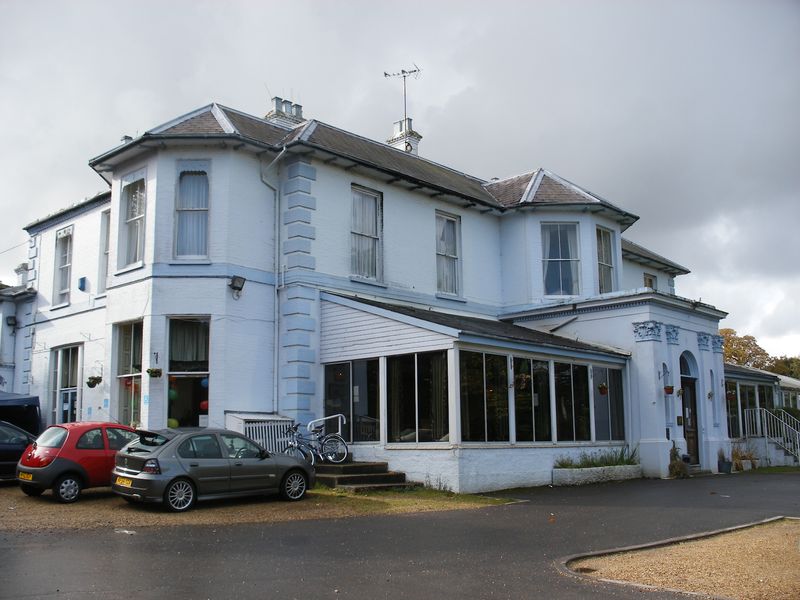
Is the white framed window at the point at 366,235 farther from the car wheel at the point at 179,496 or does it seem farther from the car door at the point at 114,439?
the car wheel at the point at 179,496

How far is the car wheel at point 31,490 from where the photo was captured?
46.1ft

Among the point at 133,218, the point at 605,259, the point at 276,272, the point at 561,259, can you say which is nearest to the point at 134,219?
the point at 133,218

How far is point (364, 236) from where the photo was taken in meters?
20.3

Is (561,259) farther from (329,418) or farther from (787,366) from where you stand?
→ (787,366)

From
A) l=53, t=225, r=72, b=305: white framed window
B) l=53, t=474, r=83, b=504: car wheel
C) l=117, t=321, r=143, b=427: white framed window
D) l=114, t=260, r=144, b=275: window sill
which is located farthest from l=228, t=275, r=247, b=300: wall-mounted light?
l=53, t=225, r=72, b=305: white framed window

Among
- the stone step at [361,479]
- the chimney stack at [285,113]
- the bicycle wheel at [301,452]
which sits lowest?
the stone step at [361,479]

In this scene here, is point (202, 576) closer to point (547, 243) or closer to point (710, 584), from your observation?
point (710, 584)

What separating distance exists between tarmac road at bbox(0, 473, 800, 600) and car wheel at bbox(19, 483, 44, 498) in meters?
3.70

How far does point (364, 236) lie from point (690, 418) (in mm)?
10849

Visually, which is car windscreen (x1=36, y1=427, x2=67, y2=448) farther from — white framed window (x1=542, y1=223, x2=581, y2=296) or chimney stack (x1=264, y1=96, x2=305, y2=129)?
white framed window (x1=542, y1=223, x2=581, y2=296)

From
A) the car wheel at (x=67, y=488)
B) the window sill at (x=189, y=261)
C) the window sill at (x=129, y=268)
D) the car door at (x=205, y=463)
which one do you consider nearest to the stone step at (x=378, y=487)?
the car door at (x=205, y=463)

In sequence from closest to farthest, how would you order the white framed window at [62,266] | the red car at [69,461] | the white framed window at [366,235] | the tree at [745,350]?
the red car at [69,461], the white framed window at [366,235], the white framed window at [62,266], the tree at [745,350]

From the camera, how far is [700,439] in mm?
22875

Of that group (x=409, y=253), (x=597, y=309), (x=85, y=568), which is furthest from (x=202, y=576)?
(x=597, y=309)
